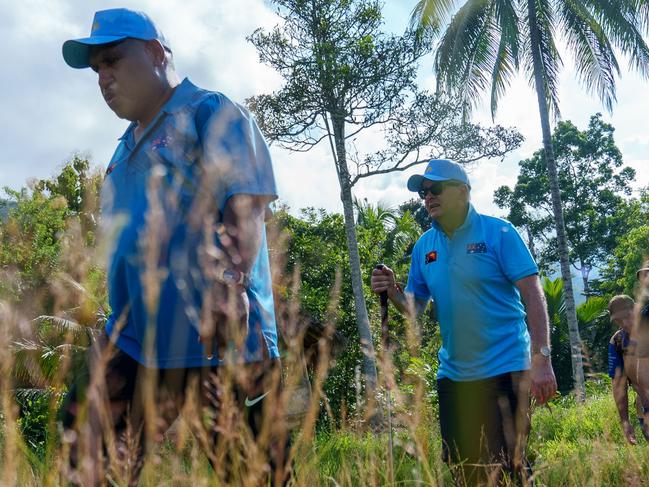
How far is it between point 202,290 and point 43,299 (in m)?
19.8

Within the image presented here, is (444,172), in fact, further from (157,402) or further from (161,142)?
(157,402)

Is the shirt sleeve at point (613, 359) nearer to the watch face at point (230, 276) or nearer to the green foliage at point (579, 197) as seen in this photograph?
the watch face at point (230, 276)

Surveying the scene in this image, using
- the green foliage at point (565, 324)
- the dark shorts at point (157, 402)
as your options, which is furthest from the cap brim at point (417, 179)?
the green foliage at point (565, 324)

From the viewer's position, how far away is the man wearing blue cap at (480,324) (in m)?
3.10

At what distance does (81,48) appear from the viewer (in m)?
2.06

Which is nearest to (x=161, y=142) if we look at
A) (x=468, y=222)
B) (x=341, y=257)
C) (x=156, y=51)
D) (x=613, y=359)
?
(x=156, y=51)

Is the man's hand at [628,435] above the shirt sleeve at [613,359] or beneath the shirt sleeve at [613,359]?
beneath

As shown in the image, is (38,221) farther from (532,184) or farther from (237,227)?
(237,227)

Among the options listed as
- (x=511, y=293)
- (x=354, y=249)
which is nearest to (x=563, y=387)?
(x=354, y=249)

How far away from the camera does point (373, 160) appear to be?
16766mm

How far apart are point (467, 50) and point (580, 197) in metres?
19.6

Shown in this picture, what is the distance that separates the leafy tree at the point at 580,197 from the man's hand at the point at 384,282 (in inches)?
1293

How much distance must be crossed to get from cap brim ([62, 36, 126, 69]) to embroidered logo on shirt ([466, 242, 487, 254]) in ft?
6.12

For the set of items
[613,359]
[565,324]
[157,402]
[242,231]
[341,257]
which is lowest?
[157,402]
